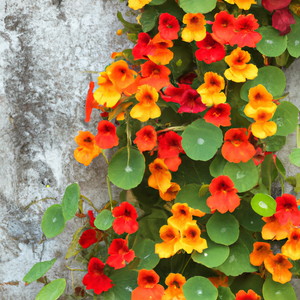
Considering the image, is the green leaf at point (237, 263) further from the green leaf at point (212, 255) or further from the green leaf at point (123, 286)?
the green leaf at point (123, 286)

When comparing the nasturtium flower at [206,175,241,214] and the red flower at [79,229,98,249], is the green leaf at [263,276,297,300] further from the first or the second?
the red flower at [79,229,98,249]

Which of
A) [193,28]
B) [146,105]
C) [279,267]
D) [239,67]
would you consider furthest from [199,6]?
[279,267]

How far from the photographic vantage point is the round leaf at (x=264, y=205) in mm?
681

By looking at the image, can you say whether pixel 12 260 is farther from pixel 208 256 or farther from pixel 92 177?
pixel 208 256

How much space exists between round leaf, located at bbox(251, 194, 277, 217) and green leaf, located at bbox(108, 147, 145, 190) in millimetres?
316

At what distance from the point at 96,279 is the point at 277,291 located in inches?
21.3

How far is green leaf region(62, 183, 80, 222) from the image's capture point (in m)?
0.83

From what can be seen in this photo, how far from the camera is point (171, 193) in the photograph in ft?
2.77

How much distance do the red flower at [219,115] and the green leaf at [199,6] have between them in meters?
0.25

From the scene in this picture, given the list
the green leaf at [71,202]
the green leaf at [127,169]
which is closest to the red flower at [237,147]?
the green leaf at [127,169]

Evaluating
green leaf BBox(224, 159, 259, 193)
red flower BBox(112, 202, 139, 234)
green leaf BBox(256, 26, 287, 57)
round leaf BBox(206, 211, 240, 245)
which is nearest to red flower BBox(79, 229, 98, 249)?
red flower BBox(112, 202, 139, 234)

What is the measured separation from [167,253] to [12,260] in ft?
2.28

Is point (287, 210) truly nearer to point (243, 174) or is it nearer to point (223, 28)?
point (243, 174)

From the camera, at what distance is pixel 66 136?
1028 millimetres
